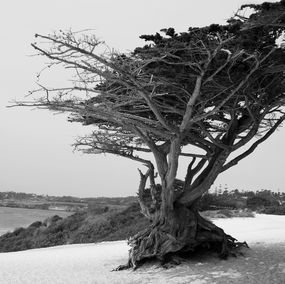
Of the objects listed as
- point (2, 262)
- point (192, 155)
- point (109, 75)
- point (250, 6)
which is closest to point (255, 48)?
point (250, 6)

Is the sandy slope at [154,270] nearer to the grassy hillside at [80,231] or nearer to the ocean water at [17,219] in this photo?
the grassy hillside at [80,231]

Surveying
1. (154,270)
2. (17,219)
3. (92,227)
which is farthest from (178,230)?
(17,219)

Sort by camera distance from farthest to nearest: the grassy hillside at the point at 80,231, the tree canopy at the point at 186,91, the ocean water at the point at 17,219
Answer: the ocean water at the point at 17,219
the grassy hillside at the point at 80,231
the tree canopy at the point at 186,91

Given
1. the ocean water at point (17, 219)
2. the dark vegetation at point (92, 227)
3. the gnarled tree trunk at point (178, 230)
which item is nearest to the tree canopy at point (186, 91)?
the gnarled tree trunk at point (178, 230)

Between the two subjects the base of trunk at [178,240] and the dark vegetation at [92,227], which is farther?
the dark vegetation at [92,227]

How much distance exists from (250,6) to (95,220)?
2351cm

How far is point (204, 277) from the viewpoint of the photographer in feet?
29.6

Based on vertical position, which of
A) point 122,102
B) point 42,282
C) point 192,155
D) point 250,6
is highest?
point 250,6

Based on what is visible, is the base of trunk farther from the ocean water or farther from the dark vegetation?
the ocean water

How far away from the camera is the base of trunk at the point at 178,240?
1013 cm

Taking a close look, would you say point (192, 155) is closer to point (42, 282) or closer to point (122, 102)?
point (122, 102)

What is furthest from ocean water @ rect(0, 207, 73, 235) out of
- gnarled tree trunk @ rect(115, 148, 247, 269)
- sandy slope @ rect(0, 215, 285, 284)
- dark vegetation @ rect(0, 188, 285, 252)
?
gnarled tree trunk @ rect(115, 148, 247, 269)

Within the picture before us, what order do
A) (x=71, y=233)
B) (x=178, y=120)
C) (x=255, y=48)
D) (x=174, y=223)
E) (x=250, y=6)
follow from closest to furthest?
(x=250, y=6) < (x=255, y=48) < (x=174, y=223) < (x=178, y=120) < (x=71, y=233)

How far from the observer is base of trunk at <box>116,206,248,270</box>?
1013 centimetres
